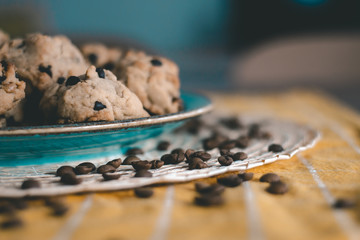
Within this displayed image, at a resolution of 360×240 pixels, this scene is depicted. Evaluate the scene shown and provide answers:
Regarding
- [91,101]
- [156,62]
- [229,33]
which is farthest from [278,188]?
[229,33]

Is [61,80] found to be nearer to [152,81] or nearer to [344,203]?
[152,81]

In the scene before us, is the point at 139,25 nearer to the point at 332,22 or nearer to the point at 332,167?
the point at 332,22

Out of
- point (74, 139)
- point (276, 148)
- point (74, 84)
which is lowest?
point (276, 148)

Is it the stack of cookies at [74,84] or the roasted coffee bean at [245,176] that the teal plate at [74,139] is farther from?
the roasted coffee bean at [245,176]

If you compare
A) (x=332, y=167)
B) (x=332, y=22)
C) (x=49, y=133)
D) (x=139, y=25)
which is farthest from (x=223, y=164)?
(x=139, y=25)

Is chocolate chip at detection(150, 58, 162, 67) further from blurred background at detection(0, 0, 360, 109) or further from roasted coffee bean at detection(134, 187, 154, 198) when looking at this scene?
blurred background at detection(0, 0, 360, 109)

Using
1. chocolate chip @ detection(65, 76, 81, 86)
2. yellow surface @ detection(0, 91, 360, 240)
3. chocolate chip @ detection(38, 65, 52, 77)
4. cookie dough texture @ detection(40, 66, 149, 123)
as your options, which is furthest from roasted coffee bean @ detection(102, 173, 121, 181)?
chocolate chip @ detection(38, 65, 52, 77)

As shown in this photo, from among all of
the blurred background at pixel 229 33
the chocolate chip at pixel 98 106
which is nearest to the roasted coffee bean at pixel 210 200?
the chocolate chip at pixel 98 106
